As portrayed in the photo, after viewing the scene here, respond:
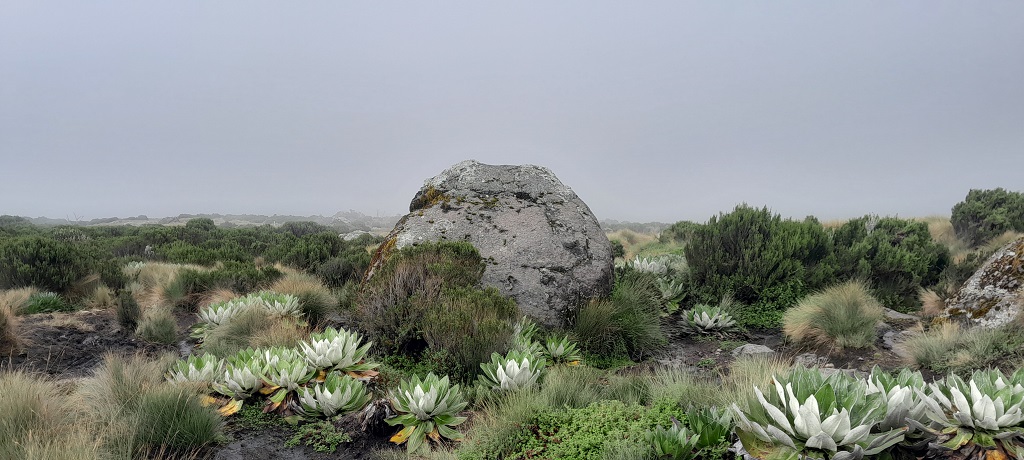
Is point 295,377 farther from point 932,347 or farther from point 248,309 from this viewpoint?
point 932,347

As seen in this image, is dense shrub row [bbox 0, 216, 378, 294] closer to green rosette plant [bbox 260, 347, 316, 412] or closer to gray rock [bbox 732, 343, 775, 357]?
green rosette plant [bbox 260, 347, 316, 412]

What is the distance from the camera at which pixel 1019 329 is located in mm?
4793

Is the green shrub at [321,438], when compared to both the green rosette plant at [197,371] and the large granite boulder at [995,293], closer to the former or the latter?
the green rosette plant at [197,371]

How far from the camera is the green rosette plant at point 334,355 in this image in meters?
4.10

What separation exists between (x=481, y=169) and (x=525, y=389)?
5.38m

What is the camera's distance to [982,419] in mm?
2072

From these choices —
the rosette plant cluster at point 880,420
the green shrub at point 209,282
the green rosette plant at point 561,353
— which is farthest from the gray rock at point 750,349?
the green shrub at point 209,282

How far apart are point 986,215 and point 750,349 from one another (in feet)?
36.2

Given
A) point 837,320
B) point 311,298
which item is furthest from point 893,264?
point 311,298

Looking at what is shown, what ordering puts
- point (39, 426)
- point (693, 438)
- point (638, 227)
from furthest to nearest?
point (638, 227)
point (39, 426)
point (693, 438)

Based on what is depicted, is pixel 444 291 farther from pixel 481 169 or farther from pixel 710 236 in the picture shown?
pixel 710 236

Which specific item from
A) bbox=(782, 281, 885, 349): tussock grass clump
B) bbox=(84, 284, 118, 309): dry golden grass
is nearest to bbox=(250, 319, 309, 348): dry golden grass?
bbox=(84, 284, 118, 309): dry golden grass

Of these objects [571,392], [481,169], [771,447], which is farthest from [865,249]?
[771,447]

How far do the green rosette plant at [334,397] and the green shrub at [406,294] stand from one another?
144 centimetres
